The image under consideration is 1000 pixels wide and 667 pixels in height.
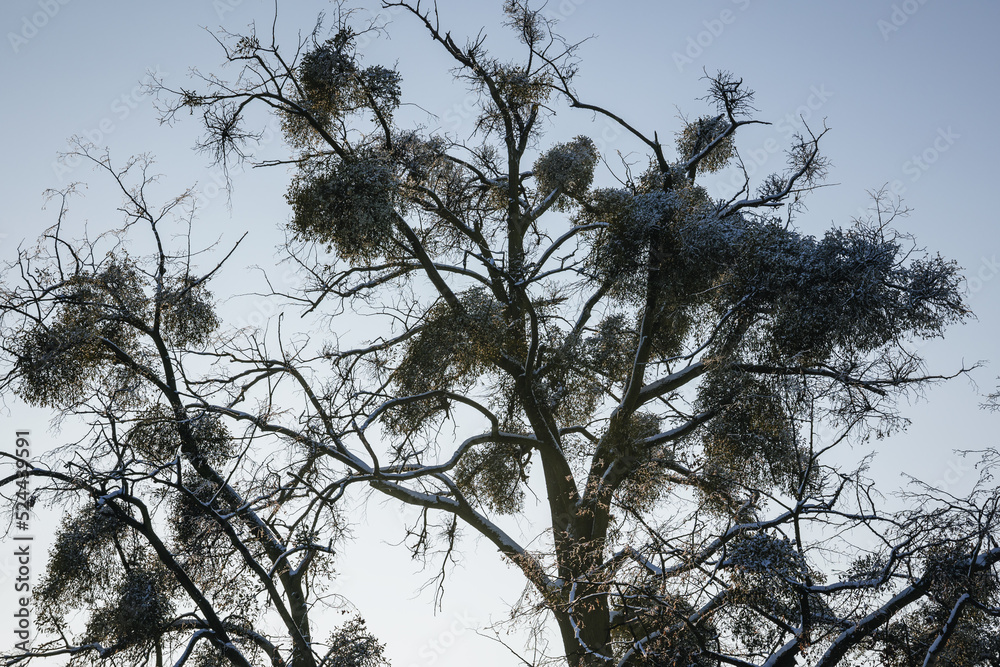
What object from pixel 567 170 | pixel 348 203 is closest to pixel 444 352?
pixel 348 203

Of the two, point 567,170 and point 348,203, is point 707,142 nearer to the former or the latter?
point 567,170

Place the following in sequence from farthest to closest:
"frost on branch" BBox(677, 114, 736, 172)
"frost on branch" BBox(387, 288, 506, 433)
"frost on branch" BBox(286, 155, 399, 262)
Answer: "frost on branch" BBox(677, 114, 736, 172) < "frost on branch" BBox(387, 288, 506, 433) < "frost on branch" BBox(286, 155, 399, 262)

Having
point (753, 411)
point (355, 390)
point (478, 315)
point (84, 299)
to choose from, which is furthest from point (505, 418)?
point (84, 299)

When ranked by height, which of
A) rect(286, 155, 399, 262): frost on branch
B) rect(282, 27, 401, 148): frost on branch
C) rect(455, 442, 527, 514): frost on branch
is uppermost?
rect(282, 27, 401, 148): frost on branch

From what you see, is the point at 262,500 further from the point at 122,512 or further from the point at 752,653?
the point at 752,653

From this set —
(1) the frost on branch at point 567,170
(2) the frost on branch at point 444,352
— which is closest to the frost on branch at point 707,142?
(1) the frost on branch at point 567,170

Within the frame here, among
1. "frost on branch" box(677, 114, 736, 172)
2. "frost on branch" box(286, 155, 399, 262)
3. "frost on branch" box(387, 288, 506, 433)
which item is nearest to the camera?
"frost on branch" box(286, 155, 399, 262)

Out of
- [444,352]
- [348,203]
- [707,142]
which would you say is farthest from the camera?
[707,142]

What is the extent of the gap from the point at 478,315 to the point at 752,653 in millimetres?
4636

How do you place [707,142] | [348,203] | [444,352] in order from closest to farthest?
[348,203], [444,352], [707,142]

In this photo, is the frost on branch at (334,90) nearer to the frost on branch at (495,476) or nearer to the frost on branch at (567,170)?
the frost on branch at (567,170)

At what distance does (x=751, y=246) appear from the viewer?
8.34 meters

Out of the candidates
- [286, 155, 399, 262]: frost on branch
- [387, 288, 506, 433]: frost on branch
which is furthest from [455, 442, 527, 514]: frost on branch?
[286, 155, 399, 262]: frost on branch

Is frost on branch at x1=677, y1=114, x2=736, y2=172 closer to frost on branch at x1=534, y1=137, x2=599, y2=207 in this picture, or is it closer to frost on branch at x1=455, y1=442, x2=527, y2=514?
frost on branch at x1=534, y1=137, x2=599, y2=207
